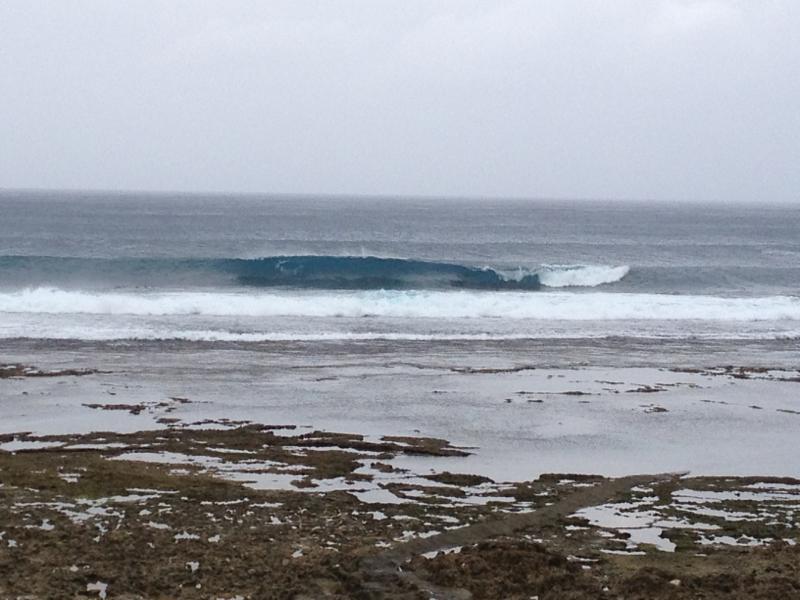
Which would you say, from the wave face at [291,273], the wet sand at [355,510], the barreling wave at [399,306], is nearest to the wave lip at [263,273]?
the wave face at [291,273]

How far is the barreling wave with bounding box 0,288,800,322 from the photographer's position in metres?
34.1

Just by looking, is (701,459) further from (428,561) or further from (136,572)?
(136,572)

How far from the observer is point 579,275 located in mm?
50469

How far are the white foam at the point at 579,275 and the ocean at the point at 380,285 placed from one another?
0.13 m

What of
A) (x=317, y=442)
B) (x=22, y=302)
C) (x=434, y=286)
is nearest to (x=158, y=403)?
(x=317, y=442)

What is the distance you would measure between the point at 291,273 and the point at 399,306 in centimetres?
1468

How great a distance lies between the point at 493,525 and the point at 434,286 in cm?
3602

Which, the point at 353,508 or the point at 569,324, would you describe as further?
the point at 569,324

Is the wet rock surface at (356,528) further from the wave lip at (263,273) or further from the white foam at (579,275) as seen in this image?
the white foam at (579,275)

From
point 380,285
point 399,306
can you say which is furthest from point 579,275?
point 399,306

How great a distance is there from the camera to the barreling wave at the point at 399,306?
34.1 metres

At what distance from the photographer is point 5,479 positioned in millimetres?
12906

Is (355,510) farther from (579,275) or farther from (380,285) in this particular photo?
(579,275)

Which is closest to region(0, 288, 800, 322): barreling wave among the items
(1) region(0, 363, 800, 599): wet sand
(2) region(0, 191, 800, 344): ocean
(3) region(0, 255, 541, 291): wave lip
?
(2) region(0, 191, 800, 344): ocean
